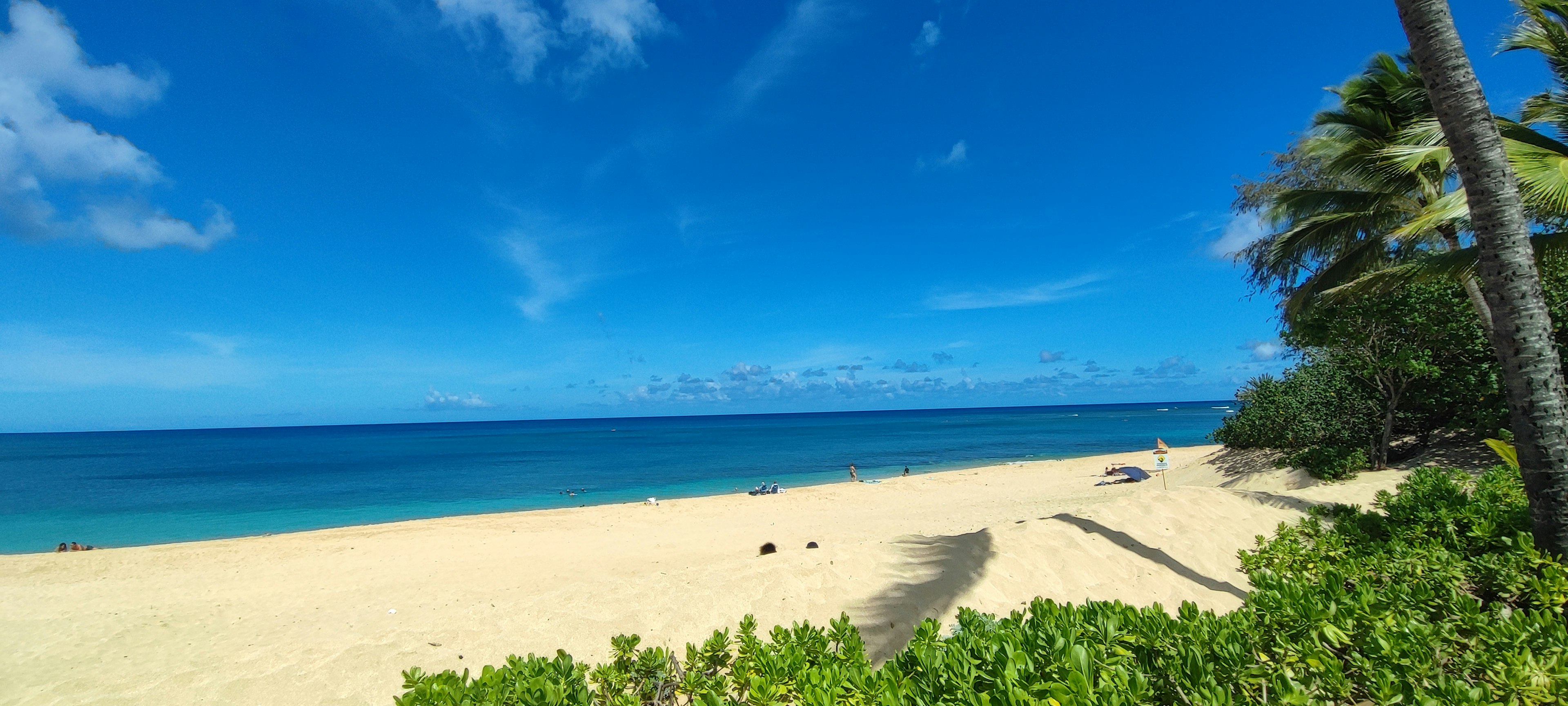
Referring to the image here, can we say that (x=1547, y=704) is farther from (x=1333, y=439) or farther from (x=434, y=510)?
(x=434, y=510)

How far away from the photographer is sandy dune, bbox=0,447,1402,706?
590 cm

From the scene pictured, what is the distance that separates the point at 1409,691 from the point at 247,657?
8.71 meters

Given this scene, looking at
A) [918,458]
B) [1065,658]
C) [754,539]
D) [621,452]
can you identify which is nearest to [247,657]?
[1065,658]

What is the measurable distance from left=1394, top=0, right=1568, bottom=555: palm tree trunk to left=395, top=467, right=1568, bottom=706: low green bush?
426 millimetres

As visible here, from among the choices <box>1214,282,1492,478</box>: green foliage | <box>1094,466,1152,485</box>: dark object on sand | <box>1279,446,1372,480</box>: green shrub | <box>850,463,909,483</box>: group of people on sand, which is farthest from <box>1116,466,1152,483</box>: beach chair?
<box>850,463,909,483</box>: group of people on sand

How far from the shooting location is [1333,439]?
13883 millimetres

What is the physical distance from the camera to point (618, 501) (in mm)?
25531

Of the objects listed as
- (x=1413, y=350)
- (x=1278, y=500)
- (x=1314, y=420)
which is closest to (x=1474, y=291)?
(x=1413, y=350)

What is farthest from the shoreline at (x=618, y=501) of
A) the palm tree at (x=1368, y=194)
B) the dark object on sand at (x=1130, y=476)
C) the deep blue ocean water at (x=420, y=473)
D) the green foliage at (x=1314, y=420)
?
the palm tree at (x=1368, y=194)

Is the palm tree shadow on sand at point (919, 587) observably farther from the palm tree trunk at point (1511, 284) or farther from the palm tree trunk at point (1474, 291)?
the palm tree trunk at point (1474, 291)

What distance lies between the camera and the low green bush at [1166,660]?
2527 mm

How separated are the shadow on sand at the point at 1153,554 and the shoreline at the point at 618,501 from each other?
15.2 metres

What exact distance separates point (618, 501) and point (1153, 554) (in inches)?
848

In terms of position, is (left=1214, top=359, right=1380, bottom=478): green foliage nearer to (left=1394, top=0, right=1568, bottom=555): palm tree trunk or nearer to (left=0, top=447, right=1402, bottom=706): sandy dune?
(left=0, top=447, right=1402, bottom=706): sandy dune
